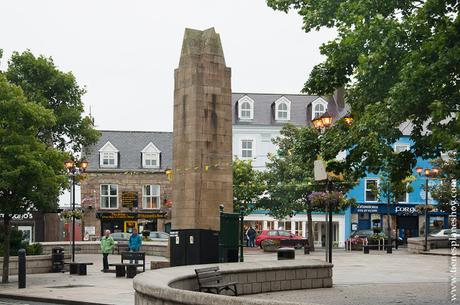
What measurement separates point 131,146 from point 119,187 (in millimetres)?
4339

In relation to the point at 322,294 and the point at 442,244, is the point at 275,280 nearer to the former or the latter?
the point at 322,294

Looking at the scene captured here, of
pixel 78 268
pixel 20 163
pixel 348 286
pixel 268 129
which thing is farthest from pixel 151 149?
pixel 348 286

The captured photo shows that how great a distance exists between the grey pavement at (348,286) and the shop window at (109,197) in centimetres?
3349

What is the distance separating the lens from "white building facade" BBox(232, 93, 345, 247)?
2844 inches

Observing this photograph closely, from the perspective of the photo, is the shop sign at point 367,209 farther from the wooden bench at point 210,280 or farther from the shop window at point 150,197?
the wooden bench at point 210,280

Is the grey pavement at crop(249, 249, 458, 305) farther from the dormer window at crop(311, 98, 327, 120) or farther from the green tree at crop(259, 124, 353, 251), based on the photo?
the dormer window at crop(311, 98, 327, 120)

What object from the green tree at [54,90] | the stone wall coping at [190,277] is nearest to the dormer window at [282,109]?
the green tree at [54,90]

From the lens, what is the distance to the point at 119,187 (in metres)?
71.4

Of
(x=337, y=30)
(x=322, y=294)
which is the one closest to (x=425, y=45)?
(x=337, y=30)

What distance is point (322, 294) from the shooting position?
66.6 ft

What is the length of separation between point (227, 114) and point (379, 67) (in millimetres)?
10916

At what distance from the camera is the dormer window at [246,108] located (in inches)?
2864

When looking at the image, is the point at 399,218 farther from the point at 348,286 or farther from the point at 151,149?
the point at 348,286

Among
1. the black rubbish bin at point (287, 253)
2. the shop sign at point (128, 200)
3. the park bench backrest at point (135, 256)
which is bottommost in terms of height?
the park bench backrest at point (135, 256)
